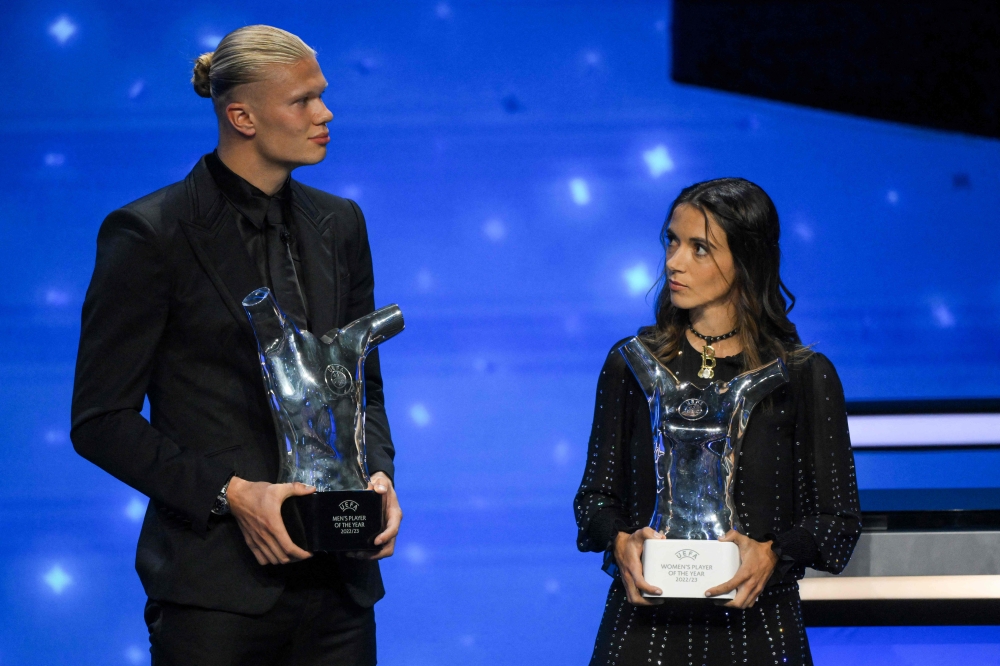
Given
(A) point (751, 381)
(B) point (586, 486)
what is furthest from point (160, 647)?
(A) point (751, 381)

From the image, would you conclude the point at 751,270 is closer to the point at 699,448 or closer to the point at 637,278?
the point at 699,448

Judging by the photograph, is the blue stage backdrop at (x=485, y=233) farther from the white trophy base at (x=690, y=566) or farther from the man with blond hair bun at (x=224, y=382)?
the white trophy base at (x=690, y=566)

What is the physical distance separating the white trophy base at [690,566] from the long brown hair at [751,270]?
0.34 metres

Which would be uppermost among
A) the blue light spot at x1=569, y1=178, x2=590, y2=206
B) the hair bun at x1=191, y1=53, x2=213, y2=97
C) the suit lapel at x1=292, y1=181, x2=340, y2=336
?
the blue light spot at x1=569, y1=178, x2=590, y2=206

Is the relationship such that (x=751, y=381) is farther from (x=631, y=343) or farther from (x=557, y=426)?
(x=557, y=426)

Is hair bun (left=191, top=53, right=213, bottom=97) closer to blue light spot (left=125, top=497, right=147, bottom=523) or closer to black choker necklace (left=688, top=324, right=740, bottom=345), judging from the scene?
black choker necklace (left=688, top=324, right=740, bottom=345)

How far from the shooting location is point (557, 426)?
2656mm

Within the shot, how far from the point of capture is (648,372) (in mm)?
1547

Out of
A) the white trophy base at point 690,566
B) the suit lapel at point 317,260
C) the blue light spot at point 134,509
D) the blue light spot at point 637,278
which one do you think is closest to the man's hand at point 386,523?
the suit lapel at point 317,260

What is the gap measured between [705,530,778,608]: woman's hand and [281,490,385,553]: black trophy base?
0.44 m

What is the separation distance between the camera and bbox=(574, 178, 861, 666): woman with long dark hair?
5.19 feet

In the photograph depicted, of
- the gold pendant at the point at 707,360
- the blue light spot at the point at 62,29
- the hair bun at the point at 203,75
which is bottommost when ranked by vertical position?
the gold pendant at the point at 707,360

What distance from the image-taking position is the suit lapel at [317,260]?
62.1 inches

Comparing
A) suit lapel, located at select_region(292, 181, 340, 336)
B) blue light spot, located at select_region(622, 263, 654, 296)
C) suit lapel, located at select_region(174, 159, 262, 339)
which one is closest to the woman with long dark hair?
suit lapel, located at select_region(292, 181, 340, 336)
